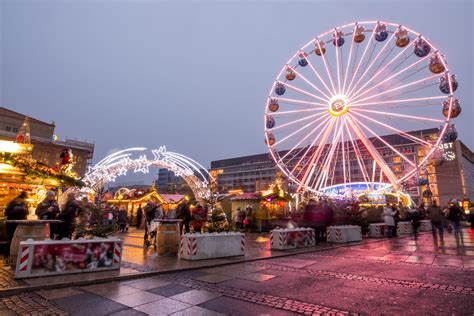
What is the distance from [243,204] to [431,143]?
13744 millimetres

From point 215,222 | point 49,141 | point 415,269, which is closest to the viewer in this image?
point 415,269

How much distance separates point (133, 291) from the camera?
5703 millimetres

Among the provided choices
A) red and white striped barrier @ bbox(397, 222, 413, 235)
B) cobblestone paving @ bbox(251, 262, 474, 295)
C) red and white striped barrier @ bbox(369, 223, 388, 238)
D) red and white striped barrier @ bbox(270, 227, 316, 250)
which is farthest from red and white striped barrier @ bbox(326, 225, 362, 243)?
red and white striped barrier @ bbox(397, 222, 413, 235)

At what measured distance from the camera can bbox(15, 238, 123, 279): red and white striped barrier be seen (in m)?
6.25

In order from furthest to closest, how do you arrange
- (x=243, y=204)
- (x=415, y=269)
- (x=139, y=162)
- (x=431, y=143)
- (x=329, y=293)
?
(x=139, y=162) < (x=243, y=204) < (x=431, y=143) < (x=415, y=269) < (x=329, y=293)

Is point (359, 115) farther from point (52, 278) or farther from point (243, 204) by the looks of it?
point (52, 278)

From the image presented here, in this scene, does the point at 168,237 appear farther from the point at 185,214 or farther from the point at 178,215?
the point at 178,215

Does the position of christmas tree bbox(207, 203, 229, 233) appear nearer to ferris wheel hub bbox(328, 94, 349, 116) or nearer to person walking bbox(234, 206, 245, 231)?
person walking bbox(234, 206, 245, 231)

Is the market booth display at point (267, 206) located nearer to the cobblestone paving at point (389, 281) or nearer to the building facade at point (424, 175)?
the cobblestone paving at point (389, 281)

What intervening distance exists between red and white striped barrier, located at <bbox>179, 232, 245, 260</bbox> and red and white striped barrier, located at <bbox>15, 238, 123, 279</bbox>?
6.96ft

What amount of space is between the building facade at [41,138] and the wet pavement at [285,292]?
48189 mm

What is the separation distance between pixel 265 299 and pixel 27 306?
3.87 metres

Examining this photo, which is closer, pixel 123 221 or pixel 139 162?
pixel 123 221

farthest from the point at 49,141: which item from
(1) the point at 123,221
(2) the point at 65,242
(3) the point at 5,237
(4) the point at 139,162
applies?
(2) the point at 65,242
